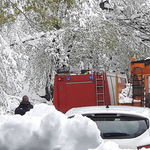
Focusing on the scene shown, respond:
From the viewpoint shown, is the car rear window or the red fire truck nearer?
the car rear window

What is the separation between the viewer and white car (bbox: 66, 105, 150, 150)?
525 centimetres

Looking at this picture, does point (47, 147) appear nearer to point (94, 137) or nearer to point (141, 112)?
point (94, 137)

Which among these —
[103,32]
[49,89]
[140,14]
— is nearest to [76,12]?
[103,32]

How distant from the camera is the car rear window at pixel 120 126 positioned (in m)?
5.37

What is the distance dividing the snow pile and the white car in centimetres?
269

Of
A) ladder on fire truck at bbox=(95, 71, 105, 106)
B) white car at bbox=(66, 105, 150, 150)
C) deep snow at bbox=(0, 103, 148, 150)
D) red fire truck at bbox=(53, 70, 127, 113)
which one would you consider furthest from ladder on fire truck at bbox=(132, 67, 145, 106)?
deep snow at bbox=(0, 103, 148, 150)

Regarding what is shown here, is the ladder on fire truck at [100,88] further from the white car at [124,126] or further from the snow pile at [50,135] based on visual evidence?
the snow pile at [50,135]

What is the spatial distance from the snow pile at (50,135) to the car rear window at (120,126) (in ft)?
9.12

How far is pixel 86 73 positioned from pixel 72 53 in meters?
8.27

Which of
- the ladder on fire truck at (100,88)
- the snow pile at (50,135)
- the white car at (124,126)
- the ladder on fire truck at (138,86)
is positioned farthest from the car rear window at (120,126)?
the ladder on fire truck at (100,88)

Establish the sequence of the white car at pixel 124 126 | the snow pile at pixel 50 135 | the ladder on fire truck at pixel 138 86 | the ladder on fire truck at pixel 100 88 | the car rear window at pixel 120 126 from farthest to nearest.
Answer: the ladder on fire truck at pixel 100 88 → the ladder on fire truck at pixel 138 86 → the car rear window at pixel 120 126 → the white car at pixel 124 126 → the snow pile at pixel 50 135

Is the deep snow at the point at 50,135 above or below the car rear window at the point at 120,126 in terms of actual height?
above

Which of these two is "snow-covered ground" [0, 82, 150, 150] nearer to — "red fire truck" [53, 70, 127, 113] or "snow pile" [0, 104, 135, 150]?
"snow pile" [0, 104, 135, 150]

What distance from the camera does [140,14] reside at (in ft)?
59.0
